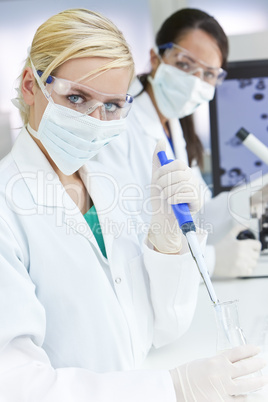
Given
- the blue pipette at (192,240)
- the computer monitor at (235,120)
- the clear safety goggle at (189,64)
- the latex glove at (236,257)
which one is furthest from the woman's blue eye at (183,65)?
the blue pipette at (192,240)

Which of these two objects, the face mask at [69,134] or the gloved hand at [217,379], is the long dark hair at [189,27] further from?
the gloved hand at [217,379]

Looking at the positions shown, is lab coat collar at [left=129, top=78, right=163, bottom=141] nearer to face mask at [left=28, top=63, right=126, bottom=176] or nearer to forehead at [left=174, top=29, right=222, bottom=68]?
forehead at [left=174, top=29, right=222, bottom=68]

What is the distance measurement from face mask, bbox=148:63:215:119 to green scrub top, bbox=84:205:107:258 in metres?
0.93

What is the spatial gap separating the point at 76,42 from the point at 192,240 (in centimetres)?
49

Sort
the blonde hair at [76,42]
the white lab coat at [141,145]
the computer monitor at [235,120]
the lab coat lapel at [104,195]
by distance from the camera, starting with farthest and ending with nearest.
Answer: the computer monitor at [235,120] → the white lab coat at [141,145] → the lab coat lapel at [104,195] → the blonde hair at [76,42]

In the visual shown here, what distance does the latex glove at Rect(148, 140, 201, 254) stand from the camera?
118 cm

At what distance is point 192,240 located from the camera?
109 cm

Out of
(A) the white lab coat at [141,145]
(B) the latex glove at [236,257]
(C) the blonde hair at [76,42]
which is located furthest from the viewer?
(A) the white lab coat at [141,145]

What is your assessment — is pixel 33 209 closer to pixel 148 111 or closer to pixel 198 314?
pixel 198 314

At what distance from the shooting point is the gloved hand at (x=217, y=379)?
89 cm

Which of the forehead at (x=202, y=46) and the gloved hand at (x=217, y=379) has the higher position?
the forehead at (x=202, y=46)

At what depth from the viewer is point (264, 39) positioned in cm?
244

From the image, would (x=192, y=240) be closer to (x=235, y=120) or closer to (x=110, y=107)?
(x=110, y=107)

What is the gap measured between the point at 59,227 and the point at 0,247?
18 centimetres
